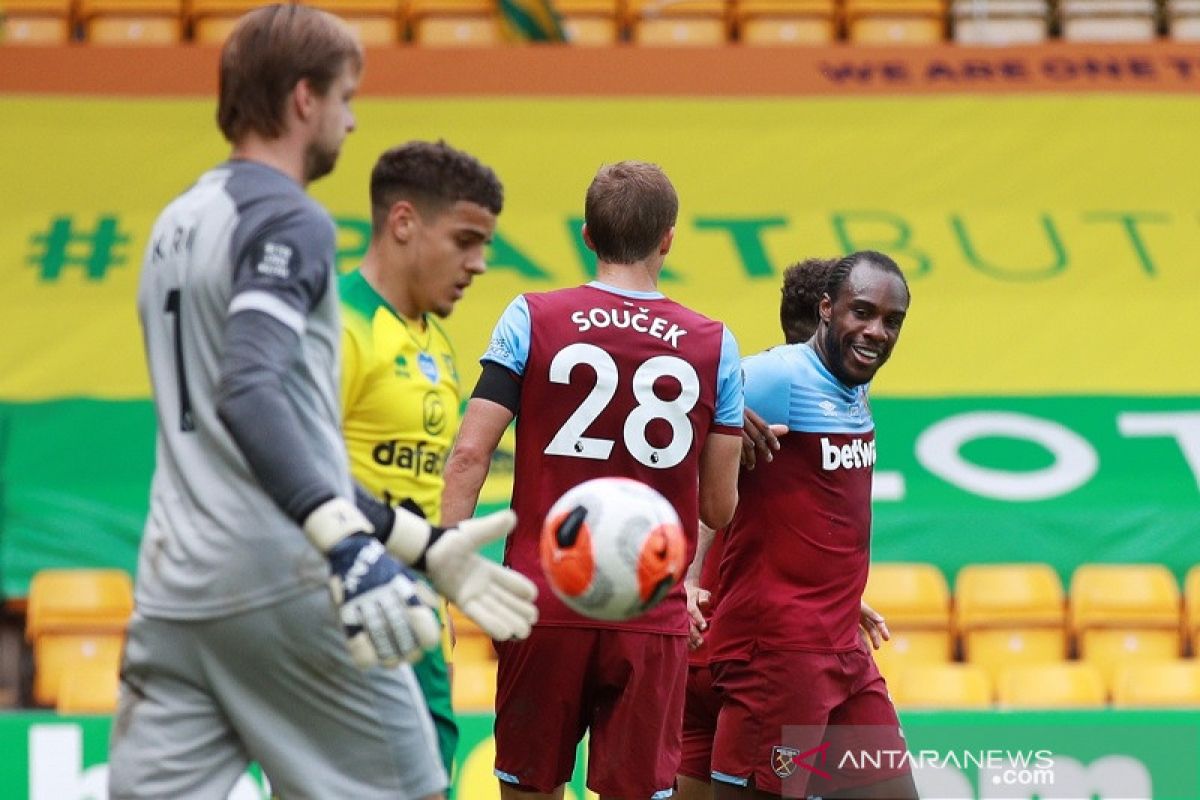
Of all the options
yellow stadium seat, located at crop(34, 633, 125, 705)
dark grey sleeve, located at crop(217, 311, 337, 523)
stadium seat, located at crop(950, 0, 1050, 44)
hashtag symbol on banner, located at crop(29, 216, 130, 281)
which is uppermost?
stadium seat, located at crop(950, 0, 1050, 44)

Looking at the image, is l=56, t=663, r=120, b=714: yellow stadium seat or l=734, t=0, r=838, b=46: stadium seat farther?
l=734, t=0, r=838, b=46: stadium seat

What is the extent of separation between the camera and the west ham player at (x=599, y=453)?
464 cm

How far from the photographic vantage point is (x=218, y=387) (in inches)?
124

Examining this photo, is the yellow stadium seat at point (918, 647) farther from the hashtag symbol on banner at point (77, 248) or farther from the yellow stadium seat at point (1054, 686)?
the hashtag symbol on banner at point (77, 248)

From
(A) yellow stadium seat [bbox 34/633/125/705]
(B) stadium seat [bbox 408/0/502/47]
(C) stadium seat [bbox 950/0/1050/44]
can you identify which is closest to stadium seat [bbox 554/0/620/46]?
(B) stadium seat [bbox 408/0/502/47]

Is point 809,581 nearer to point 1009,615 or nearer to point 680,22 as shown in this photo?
point 1009,615

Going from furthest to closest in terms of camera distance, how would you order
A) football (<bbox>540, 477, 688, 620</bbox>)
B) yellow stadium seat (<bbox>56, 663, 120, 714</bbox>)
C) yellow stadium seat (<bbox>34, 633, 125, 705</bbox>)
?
yellow stadium seat (<bbox>34, 633, 125, 705</bbox>), yellow stadium seat (<bbox>56, 663, 120, 714</bbox>), football (<bbox>540, 477, 688, 620</bbox>)

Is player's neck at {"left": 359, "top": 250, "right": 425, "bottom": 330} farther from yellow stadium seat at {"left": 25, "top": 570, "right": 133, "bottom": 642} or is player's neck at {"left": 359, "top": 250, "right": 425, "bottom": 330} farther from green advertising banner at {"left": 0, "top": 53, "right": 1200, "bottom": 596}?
green advertising banner at {"left": 0, "top": 53, "right": 1200, "bottom": 596}

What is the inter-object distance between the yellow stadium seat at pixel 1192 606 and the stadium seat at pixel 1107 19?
4.60 metres

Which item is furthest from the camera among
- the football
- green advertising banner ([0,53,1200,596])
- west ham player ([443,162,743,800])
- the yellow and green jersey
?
green advertising banner ([0,53,1200,596])

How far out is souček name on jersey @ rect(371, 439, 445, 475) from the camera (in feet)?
13.2

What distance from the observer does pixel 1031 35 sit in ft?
41.4

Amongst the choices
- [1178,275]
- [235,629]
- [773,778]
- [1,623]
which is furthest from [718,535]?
[1178,275]

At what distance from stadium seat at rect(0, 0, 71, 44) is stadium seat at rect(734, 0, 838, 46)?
198 inches
